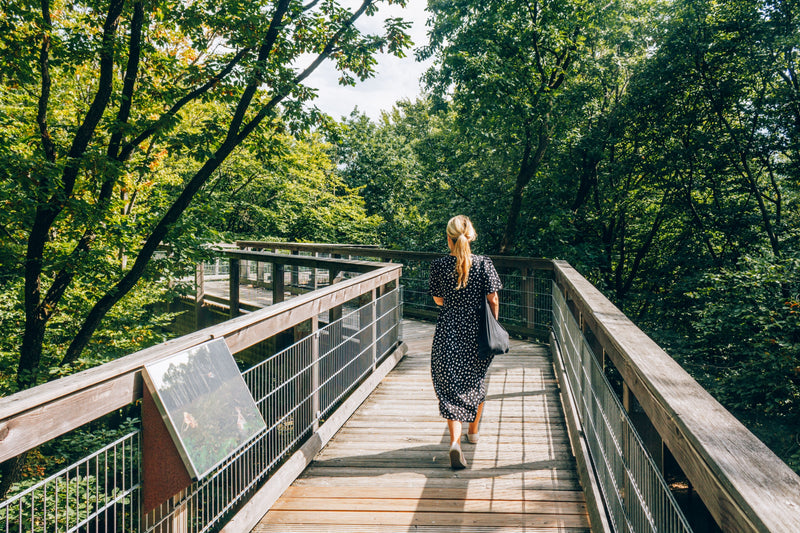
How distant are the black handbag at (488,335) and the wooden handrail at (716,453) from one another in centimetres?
167

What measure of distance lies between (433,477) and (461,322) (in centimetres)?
108

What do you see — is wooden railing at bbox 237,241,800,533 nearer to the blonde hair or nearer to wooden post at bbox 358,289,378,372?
the blonde hair

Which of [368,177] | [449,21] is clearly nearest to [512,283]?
[449,21]

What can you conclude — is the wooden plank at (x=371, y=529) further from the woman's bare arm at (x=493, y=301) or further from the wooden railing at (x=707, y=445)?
the woman's bare arm at (x=493, y=301)

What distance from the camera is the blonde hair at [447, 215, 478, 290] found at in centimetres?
357

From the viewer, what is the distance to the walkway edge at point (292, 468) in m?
2.68

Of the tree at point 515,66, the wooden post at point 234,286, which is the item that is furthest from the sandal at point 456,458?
the tree at point 515,66

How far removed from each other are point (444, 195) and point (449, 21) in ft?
14.9

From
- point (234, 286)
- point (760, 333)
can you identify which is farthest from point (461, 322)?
point (234, 286)

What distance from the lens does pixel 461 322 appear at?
3.74 m

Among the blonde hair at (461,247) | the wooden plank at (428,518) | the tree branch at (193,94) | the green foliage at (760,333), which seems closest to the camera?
the wooden plank at (428,518)

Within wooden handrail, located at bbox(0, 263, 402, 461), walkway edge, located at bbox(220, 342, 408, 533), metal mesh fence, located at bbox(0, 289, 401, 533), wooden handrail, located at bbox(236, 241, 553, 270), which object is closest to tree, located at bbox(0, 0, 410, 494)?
wooden handrail, located at bbox(236, 241, 553, 270)

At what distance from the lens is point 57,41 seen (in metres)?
7.77

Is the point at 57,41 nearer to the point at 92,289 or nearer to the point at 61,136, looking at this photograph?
the point at 61,136
